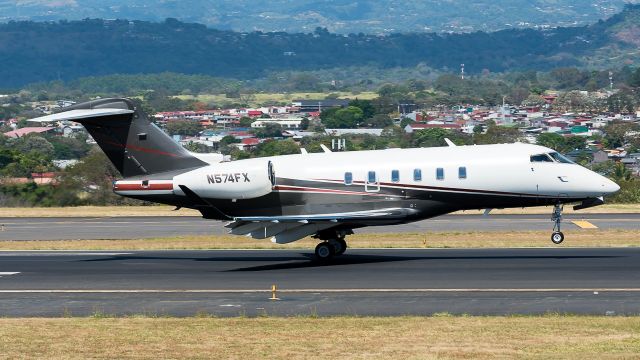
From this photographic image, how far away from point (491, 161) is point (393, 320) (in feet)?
39.7

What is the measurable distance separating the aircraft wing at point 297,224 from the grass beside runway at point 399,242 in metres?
5.70

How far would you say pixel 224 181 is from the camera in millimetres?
38812

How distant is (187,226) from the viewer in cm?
5472

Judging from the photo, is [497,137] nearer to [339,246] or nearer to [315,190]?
[339,246]

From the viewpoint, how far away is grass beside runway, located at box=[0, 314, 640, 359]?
23.2m

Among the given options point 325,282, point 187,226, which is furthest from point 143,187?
point 187,226

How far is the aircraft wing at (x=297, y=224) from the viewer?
37.6 m

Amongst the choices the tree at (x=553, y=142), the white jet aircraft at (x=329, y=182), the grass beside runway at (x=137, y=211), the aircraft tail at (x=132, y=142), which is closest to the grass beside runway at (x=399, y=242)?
the white jet aircraft at (x=329, y=182)

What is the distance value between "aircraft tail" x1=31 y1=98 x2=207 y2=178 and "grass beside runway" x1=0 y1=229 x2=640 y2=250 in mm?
5830

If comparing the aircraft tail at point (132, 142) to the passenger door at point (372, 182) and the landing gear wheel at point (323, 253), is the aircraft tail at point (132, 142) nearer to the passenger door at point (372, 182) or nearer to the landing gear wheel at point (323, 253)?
the landing gear wheel at point (323, 253)

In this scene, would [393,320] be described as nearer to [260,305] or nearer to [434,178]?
[260,305]

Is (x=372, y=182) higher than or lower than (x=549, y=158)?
lower

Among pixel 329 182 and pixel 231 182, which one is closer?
pixel 329 182

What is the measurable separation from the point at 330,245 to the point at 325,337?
14.6 meters
